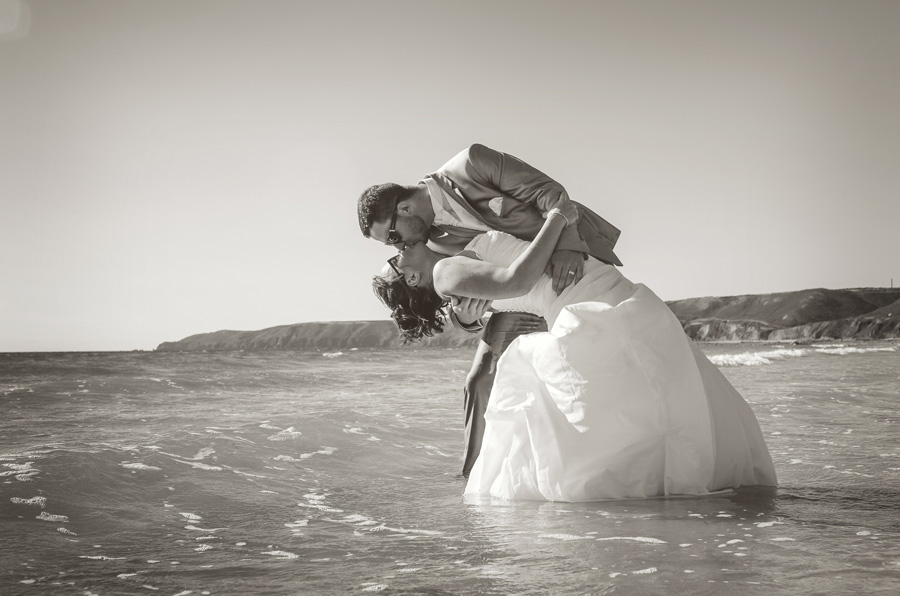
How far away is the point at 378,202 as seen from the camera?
177 inches

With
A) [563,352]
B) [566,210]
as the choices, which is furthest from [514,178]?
[563,352]

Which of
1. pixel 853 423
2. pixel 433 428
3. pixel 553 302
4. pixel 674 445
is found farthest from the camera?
pixel 433 428

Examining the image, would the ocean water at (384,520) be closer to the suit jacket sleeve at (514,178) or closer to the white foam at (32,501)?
the white foam at (32,501)

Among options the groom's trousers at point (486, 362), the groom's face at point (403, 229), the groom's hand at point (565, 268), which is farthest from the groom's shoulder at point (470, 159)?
the groom's trousers at point (486, 362)

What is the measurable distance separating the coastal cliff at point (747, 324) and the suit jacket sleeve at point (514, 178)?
49.9 meters

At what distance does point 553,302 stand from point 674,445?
993 mm

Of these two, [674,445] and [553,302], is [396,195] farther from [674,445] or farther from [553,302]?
[674,445]

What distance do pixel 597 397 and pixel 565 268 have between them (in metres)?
0.70

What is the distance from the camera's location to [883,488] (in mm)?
4477

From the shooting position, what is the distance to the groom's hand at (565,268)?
418cm

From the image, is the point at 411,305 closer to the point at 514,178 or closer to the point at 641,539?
the point at 514,178

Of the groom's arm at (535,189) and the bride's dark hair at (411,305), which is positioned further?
the bride's dark hair at (411,305)

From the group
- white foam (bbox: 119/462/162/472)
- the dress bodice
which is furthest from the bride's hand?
white foam (bbox: 119/462/162/472)

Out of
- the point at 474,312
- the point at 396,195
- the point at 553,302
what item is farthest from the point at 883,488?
the point at 396,195
